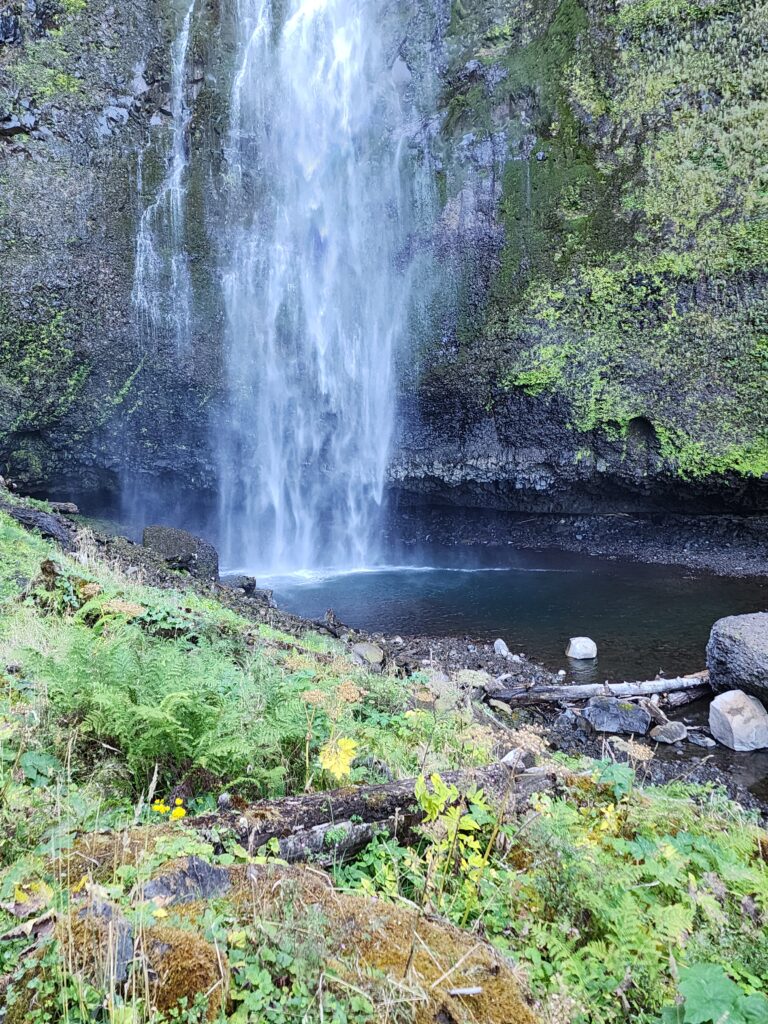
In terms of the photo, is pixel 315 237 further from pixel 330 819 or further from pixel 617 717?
pixel 330 819

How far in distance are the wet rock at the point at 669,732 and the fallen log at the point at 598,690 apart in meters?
0.91

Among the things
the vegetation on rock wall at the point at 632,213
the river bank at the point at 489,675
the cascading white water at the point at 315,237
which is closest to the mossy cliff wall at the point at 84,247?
the cascading white water at the point at 315,237

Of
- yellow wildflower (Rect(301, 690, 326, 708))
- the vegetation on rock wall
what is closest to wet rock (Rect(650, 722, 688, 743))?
yellow wildflower (Rect(301, 690, 326, 708))

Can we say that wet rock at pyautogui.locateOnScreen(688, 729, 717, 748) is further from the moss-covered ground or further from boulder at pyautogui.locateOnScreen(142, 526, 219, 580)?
boulder at pyautogui.locateOnScreen(142, 526, 219, 580)

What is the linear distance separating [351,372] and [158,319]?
22.1 ft

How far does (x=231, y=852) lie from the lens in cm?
185

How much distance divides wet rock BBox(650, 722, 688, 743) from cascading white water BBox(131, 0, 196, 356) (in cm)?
1803

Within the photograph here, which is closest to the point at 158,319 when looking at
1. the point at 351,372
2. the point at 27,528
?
the point at 351,372

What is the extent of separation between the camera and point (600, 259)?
17.6 metres

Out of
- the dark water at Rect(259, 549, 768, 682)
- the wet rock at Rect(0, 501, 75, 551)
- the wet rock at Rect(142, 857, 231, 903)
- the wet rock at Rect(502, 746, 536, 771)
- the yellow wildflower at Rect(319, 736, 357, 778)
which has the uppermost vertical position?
the wet rock at Rect(142, 857, 231, 903)

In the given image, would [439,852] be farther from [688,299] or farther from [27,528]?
[688,299]

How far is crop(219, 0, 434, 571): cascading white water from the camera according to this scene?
19.5 m

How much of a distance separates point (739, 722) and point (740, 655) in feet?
4.16

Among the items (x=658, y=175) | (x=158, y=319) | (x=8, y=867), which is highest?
(x=658, y=175)
